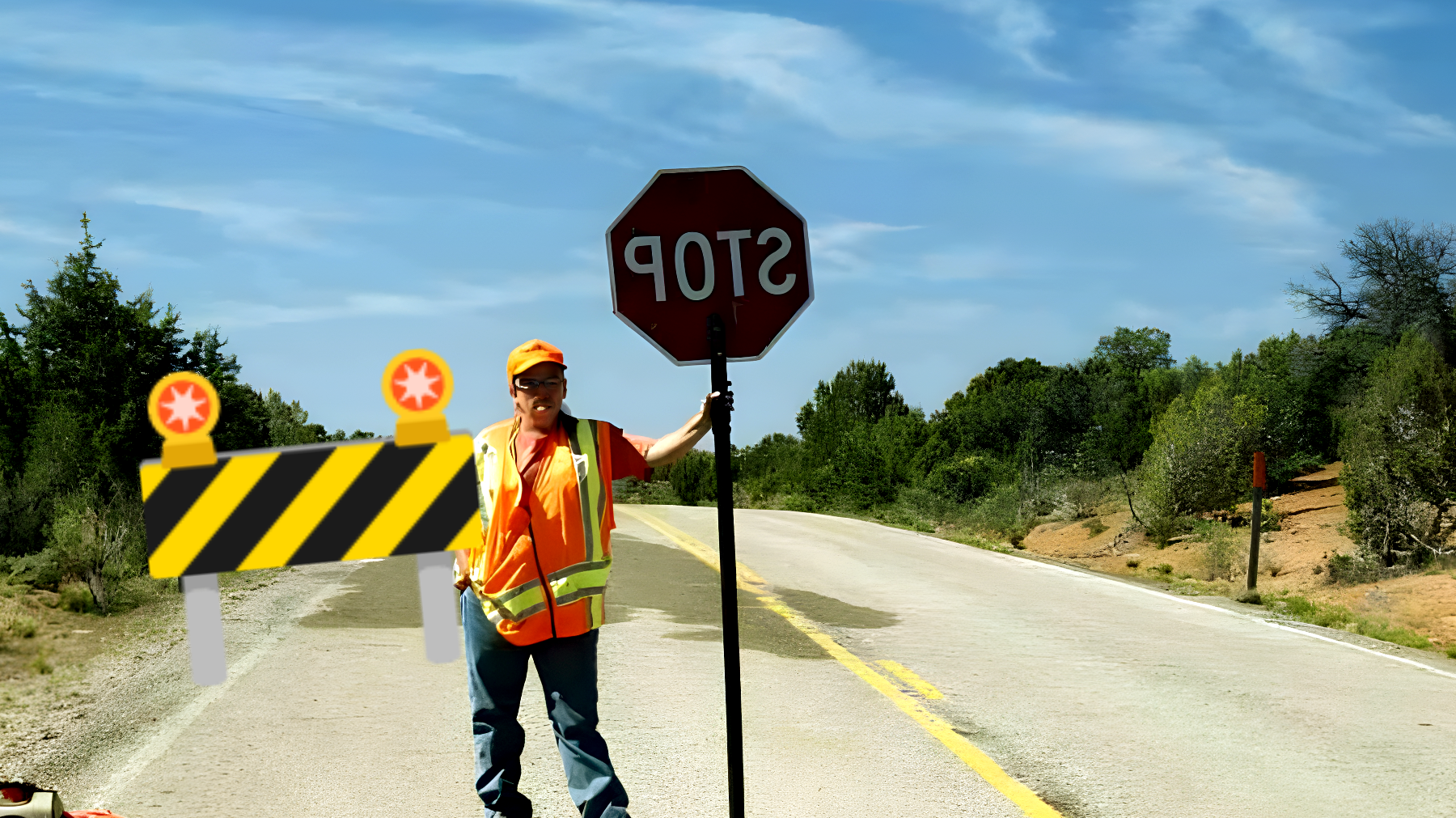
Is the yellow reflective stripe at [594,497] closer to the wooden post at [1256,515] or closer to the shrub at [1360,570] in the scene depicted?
the wooden post at [1256,515]

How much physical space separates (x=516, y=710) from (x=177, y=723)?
3.27 meters

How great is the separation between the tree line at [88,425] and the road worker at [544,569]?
3.97 m

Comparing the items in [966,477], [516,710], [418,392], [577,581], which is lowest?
[966,477]

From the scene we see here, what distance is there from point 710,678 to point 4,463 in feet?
30.6

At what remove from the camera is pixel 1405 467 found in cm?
1869

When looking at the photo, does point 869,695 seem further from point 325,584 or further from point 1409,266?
point 1409,266

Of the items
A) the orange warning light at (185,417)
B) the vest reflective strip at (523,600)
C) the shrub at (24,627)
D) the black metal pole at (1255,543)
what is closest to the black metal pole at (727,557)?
the vest reflective strip at (523,600)

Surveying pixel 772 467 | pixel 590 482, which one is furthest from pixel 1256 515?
pixel 772 467

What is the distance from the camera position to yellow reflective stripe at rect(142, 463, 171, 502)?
1.69m

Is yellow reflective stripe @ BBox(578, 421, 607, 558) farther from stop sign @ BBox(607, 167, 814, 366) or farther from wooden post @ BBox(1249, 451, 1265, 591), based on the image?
wooden post @ BBox(1249, 451, 1265, 591)

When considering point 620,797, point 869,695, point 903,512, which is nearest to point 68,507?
point 869,695

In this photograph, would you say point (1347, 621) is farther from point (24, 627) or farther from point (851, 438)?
point (851, 438)

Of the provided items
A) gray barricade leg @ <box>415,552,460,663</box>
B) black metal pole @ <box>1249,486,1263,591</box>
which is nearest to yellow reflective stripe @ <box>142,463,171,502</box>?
gray barricade leg @ <box>415,552,460,663</box>

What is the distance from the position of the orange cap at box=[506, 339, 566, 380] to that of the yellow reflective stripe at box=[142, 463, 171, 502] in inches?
81.3
